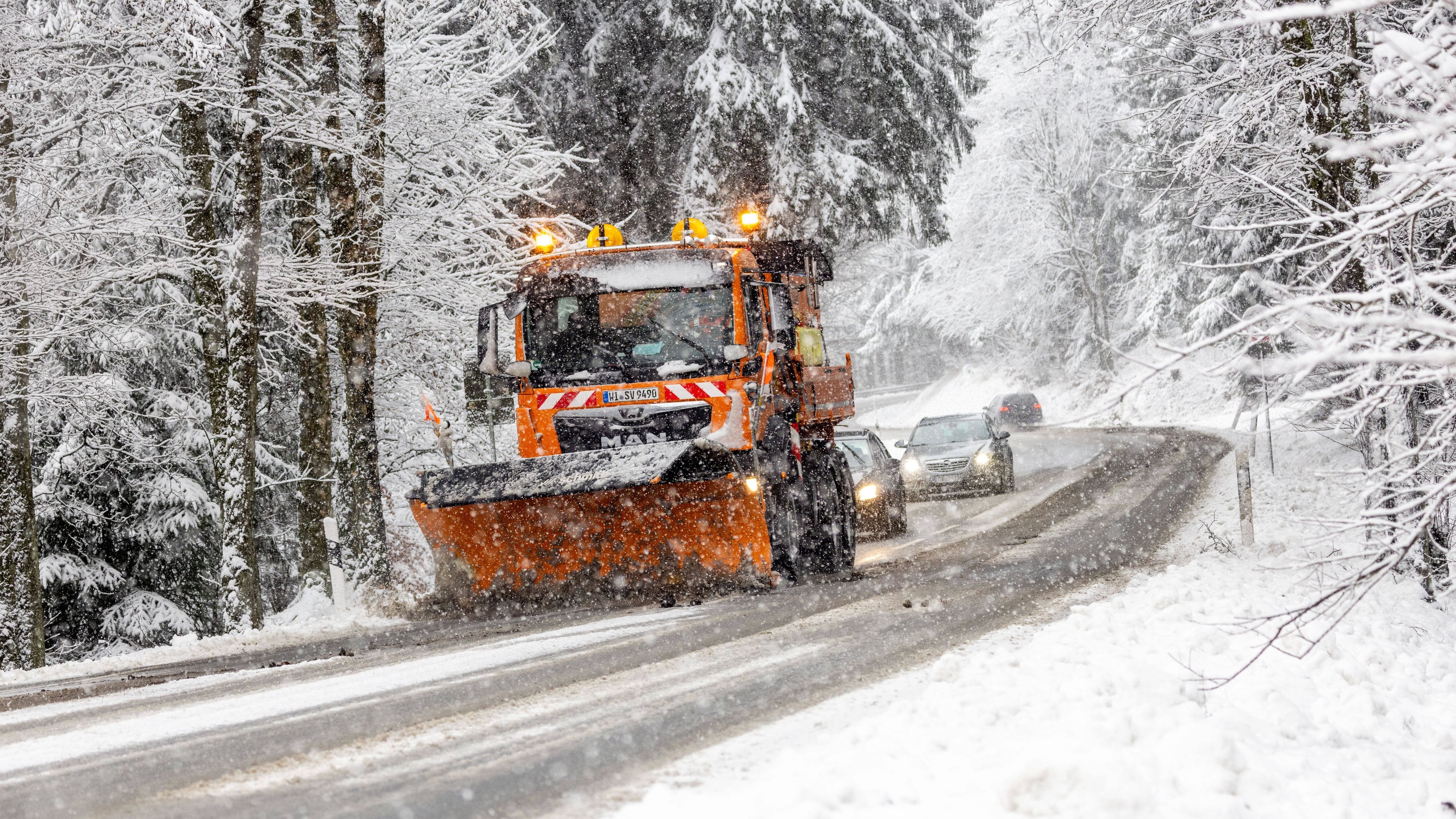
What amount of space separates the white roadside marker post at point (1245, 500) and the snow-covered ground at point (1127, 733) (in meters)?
3.99

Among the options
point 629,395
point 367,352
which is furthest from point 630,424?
point 367,352

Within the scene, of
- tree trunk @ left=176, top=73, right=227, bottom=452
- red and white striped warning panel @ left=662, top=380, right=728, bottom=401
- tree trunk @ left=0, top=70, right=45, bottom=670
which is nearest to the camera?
red and white striped warning panel @ left=662, top=380, right=728, bottom=401

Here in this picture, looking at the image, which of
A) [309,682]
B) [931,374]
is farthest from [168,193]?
[931,374]

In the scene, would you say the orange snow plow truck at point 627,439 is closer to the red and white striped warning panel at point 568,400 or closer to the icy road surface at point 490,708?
the red and white striped warning panel at point 568,400

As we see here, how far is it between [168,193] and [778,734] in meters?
11.1

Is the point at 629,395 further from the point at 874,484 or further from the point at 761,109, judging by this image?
the point at 761,109

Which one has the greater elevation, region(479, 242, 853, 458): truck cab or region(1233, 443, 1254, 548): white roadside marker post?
region(479, 242, 853, 458): truck cab

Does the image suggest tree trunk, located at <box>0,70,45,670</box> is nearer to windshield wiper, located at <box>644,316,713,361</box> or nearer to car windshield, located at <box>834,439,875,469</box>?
windshield wiper, located at <box>644,316,713,361</box>

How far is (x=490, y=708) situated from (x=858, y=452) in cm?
1072

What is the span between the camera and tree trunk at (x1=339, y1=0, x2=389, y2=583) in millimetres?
12641

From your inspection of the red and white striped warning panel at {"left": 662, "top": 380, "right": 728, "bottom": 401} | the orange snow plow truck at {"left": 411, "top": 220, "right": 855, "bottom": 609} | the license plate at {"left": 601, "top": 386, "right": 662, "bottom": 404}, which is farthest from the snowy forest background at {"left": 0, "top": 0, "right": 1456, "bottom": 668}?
the red and white striped warning panel at {"left": 662, "top": 380, "right": 728, "bottom": 401}

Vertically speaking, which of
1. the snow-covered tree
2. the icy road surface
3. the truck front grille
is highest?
the snow-covered tree

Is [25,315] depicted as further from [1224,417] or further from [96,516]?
[1224,417]

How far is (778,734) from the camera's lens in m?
5.05
